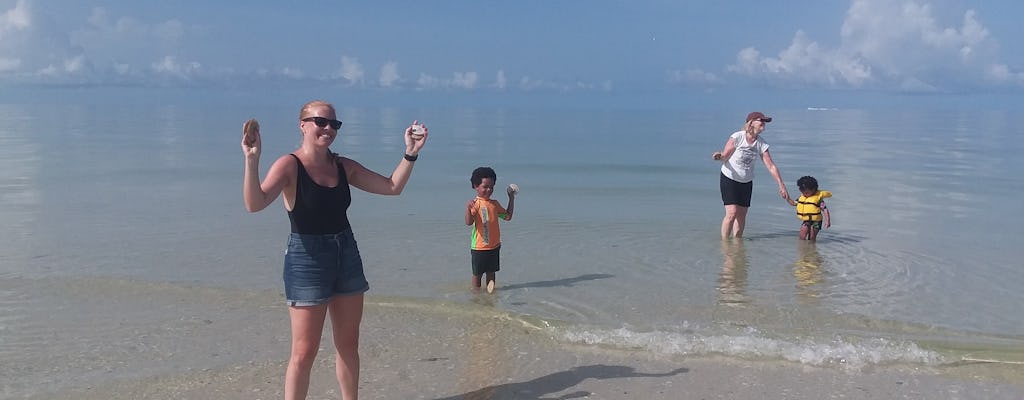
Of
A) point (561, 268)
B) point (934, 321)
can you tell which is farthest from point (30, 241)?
point (934, 321)

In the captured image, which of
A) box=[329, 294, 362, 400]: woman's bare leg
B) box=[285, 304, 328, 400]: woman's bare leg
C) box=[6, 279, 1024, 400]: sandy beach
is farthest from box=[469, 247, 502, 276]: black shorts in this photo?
box=[285, 304, 328, 400]: woman's bare leg

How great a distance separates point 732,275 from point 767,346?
2884mm

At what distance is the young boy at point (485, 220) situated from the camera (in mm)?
7363

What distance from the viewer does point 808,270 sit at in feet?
29.6

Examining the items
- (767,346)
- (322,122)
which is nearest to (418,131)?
(322,122)

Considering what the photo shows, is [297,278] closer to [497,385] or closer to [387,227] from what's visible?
[497,385]

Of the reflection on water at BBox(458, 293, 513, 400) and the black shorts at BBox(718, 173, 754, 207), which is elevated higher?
the black shorts at BBox(718, 173, 754, 207)

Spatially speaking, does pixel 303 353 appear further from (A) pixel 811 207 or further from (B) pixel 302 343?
(A) pixel 811 207

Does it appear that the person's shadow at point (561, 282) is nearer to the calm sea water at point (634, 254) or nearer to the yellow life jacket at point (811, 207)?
the calm sea water at point (634, 254)

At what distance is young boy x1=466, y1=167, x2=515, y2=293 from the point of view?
7.36 meters

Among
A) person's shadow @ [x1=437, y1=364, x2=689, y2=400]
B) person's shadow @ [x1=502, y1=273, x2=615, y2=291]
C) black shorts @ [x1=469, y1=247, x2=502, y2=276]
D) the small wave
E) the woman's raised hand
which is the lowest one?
person's shadow @ [x1=437, y1=364, x2=689, y2=400]

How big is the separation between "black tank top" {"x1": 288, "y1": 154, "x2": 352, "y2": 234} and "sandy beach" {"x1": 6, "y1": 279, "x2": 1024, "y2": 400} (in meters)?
1.39

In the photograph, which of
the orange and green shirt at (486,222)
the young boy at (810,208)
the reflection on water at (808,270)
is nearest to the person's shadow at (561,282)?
the orange and green shirt at (486,222)

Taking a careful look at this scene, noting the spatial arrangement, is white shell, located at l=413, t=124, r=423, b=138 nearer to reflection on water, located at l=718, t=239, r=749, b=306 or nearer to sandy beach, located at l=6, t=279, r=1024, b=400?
sandy beach, located at l=6, t=279, r=1024, b=400
